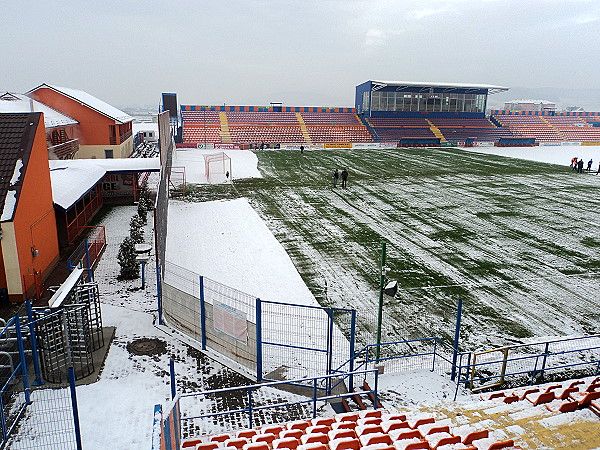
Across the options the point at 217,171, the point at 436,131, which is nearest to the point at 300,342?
the point at 217,171

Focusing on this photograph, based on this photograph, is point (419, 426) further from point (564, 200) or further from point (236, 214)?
point (564, 200)

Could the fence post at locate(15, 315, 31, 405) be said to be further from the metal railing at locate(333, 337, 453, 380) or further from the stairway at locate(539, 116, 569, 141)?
the stairway at locate(539, 116, 569, 141)

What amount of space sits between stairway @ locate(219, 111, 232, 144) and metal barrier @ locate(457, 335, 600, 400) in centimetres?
5143

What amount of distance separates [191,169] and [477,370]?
32.2m

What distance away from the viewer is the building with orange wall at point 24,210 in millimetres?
12509

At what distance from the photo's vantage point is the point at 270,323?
11656mm

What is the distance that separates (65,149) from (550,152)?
53436 millimetres

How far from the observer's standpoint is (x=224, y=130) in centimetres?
6166

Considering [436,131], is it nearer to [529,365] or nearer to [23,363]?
[529,365]

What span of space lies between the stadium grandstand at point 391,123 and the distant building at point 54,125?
25.0 metres

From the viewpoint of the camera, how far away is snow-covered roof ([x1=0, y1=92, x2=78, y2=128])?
2835cm

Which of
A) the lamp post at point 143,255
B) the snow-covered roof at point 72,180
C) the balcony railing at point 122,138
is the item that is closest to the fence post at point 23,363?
the lamp post at point 143,255

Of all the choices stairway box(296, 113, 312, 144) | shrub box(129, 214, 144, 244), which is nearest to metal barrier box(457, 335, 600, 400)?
shrub box(129, 214, 144, 244)

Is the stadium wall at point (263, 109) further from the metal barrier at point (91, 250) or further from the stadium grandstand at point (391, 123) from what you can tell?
the metal barrier at point (91, 250)
